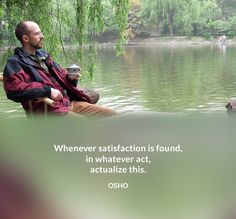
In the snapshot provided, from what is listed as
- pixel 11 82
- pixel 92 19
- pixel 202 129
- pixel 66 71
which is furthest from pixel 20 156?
pixel 92 19

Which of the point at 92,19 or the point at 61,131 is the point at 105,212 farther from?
the point at 92,19

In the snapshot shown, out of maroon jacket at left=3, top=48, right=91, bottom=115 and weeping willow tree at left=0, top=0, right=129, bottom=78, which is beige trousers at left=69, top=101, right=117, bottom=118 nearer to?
maroon jacket at left=3, top=48, right=91, bottom=115

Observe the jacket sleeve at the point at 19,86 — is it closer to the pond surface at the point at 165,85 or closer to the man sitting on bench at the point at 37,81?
the man sitting on bench at the point at 37,81

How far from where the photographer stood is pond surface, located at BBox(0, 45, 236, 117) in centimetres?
702

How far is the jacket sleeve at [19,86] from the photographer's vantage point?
54.1 inches

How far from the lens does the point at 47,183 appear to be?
90 centimetres

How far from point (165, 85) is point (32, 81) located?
27.6 feet

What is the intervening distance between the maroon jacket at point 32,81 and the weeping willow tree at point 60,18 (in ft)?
4.74

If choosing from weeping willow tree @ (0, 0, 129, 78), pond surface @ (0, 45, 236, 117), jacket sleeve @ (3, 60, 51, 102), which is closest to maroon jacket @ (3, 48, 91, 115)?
jacket sleeve @ (3, 60, 51, 102)

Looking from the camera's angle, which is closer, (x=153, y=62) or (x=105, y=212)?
(x=105, y=212)

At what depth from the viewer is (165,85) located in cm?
978

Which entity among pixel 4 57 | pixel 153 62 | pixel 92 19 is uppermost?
pixel 92 19

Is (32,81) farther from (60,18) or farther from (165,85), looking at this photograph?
(165,85)

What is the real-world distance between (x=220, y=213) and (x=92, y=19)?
8.78 ft
